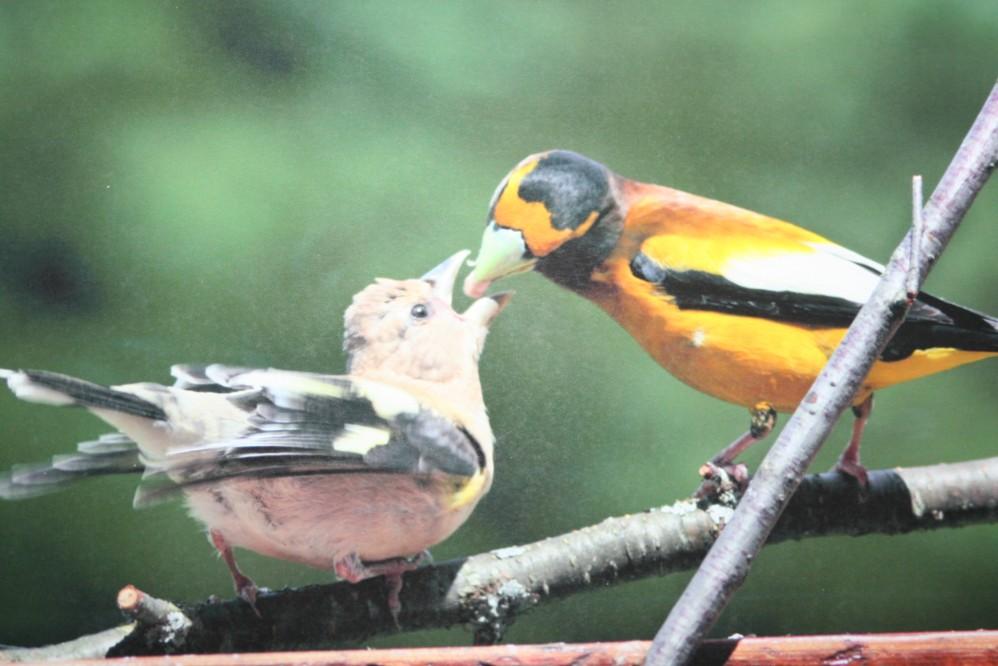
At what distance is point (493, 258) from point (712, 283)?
33cm

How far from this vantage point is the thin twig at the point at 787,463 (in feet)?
4.31

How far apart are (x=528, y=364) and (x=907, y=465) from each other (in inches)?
23.8

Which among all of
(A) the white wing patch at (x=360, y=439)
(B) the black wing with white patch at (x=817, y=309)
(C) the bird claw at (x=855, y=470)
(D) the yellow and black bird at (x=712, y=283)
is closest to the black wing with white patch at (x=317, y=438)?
(A) the white wing patch at (x=360, y=439)

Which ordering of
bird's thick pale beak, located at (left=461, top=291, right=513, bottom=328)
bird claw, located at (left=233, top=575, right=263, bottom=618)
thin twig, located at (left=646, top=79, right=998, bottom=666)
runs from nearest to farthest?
thin twig, located at (left=646, top=79, right=998, bottom=666)
bird claw, located at (left=233, top=575, right=263, bottom=618)
bird's thick pale beak, located at (left=461, top=291, right=513, bottom=328)

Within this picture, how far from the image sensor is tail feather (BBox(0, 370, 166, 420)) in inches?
58.7

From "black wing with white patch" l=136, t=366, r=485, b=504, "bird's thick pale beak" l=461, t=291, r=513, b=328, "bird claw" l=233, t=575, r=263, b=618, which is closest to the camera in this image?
"black wing with white patch" l=136, t=366, r=485, b=504

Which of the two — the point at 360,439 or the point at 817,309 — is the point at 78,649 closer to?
the point at 360,439

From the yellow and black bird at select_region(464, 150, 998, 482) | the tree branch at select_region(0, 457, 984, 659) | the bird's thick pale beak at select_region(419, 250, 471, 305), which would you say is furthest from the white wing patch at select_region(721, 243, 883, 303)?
the bird's thick pale beak at select_region(419, 250, 471, 305)

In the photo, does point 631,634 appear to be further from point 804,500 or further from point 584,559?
point 804,500

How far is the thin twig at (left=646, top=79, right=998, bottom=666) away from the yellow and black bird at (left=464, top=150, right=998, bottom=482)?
265mm

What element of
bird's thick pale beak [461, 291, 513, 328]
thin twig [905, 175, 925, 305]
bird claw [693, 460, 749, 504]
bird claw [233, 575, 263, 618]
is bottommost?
bird claw [233, 575, 263, 618]

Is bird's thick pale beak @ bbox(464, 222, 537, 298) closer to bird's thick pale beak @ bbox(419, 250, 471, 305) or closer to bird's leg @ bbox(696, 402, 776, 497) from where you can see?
bird's thick pale beak @ bbox(419, 250, 471, 305)

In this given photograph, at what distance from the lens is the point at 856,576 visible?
68.2 inches

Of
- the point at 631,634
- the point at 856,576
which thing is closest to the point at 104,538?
the point at 631,634
